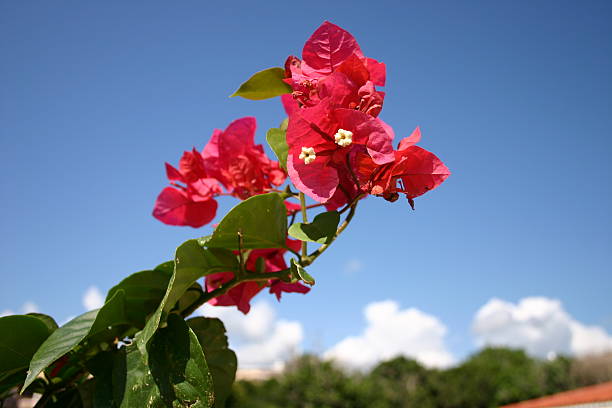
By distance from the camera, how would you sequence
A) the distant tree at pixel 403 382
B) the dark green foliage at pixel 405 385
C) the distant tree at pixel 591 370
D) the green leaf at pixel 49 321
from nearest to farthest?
the green leaf at pixel 49 321, the dark green foliage at pixel 405 385, the distant tree at pixel 403 382, the distant tree at pixel 591 370

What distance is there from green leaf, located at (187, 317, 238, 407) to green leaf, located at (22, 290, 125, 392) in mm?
81

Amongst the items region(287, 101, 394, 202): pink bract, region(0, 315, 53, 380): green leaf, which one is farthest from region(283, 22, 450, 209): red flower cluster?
region(0, 315, 53, 380): green leaf

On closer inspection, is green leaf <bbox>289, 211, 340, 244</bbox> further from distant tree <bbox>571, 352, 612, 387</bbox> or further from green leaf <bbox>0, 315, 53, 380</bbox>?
distant tree <bbox>571, 352, 612, 387</bbox>

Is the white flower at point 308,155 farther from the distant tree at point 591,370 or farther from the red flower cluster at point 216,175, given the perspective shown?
the distant tree at point 591,370

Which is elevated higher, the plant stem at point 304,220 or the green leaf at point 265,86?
the green leaf at point 265,86

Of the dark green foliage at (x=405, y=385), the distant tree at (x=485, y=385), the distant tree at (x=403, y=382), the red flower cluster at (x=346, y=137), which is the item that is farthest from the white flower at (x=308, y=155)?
the distant tree at (x=485, y=385)

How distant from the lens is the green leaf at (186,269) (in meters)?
0.35

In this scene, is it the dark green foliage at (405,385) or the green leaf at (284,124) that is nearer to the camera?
the green leaf at (284,124)

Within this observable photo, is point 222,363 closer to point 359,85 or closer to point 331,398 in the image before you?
point 359,85

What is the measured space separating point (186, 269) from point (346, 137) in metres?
0.15

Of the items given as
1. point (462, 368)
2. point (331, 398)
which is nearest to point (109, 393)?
point (331, 398)

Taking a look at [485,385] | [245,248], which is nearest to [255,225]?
[245,248]

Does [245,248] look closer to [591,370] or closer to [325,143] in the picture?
[325,143]

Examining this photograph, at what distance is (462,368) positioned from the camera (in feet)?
33.3
